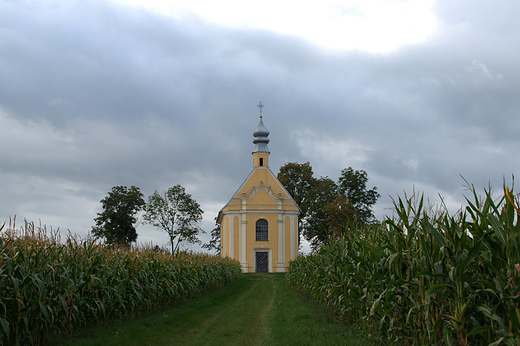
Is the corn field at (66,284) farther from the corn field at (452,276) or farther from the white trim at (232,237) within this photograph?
the white trim at (232,237)

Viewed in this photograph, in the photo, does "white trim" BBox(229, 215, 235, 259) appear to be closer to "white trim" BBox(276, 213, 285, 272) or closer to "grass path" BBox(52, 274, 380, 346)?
"white trim" BBox(276, 213, 285, 272)

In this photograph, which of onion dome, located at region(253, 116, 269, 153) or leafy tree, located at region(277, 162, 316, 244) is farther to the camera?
leafy tree, located at region(277, 162, 316, 244)

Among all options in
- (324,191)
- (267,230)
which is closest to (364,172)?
(324,191)

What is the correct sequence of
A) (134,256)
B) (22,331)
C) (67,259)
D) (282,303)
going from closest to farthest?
(22,331) → (67,259) → (134,256) → (282,303)

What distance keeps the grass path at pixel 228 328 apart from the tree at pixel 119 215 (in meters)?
37.4

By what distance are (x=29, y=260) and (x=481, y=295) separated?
7.13m

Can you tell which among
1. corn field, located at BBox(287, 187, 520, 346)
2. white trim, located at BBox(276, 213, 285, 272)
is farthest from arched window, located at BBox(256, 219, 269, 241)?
corn field, located at BBox(287, 187, 520, 346)

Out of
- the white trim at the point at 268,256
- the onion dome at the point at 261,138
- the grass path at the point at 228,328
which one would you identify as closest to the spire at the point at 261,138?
the onion dome at the point at 261,138

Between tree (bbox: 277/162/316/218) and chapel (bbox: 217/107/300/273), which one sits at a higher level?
tree (bbox: 277/162/316/218)

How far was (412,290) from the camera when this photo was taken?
6754mm

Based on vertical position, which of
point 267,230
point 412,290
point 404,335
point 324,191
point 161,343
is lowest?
point 161,343

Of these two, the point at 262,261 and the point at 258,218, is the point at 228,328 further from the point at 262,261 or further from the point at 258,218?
the point at 258,218

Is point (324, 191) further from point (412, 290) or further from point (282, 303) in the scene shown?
point (412, 290)

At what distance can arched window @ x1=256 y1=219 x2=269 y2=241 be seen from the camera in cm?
4728
